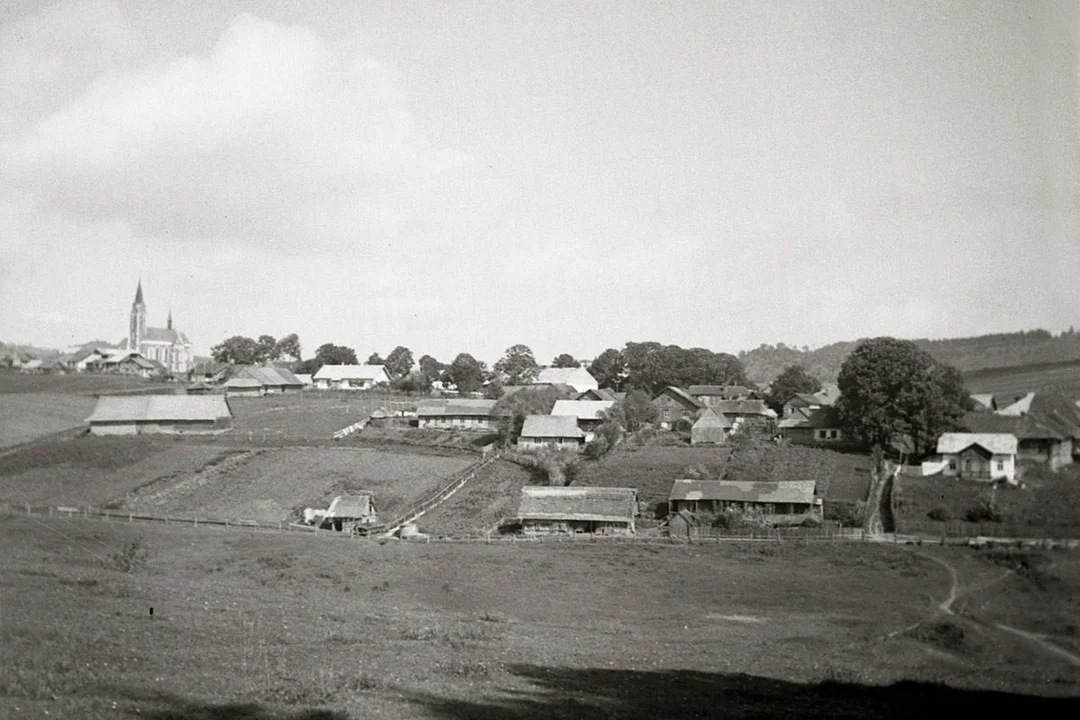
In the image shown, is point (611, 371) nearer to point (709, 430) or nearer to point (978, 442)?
point (709, 430)

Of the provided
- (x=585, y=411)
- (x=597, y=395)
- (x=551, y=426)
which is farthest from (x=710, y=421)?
(x=597, y=395)

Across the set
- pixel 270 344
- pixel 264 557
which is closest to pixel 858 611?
pixel 264 557

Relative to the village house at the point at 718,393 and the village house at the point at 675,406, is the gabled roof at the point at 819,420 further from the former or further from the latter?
the village house at the point at 718,393

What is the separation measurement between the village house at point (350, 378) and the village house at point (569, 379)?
26596 mm

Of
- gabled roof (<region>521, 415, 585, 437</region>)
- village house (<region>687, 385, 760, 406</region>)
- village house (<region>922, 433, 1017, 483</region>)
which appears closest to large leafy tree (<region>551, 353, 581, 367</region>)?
village house (<region>687, 385, 760, 406</region>)

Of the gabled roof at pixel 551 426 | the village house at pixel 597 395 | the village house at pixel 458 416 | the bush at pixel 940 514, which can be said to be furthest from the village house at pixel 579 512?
the village house at pixel 597 395

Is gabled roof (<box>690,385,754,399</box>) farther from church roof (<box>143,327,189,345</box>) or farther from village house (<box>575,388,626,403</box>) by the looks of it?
church roof (<box>143,327,189,345</box>)

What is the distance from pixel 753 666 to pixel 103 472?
1983 inches

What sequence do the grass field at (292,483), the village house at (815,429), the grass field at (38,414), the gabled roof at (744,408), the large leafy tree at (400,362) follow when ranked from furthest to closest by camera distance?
Answer: 1. the large leafy tree at (400,362)
2. the gabled roof at (744,408)
3. the village house at (815,429)
4. the grass field at (38,414)
5. the grass field at (292,483)

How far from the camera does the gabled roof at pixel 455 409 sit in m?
87.1

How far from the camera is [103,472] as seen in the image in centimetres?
5778

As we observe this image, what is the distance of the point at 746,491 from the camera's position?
51719mm

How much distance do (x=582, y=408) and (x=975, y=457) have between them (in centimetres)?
4559

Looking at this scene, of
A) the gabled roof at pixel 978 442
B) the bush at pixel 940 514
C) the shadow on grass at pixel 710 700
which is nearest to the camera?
the shadow on grass at pixel 710 700
